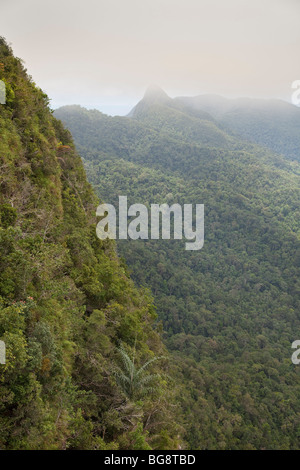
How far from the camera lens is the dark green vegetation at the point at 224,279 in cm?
3048

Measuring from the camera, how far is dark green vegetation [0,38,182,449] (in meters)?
5.25

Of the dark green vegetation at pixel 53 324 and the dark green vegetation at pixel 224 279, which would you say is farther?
the dark green vegetation at pixel 224 279

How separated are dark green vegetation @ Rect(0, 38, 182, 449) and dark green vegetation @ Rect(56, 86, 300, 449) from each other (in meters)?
15.2

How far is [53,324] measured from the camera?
6809 mm

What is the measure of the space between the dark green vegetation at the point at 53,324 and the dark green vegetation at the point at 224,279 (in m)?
15.2

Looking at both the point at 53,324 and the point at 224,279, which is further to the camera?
the point at 224,279

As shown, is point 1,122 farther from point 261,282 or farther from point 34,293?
point 261,282

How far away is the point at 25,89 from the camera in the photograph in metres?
12.1

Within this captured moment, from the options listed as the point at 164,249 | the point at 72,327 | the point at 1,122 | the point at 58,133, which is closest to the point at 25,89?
the point at 1,122

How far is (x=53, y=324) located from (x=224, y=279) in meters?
64.9

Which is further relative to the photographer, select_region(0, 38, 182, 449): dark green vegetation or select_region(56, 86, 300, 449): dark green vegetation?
select_region(56, 86, 300, 449): dark green vegetation

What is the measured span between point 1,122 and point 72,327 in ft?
25.0

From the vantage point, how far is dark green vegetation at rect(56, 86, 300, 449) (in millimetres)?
30484
